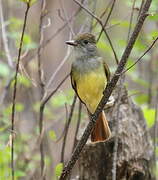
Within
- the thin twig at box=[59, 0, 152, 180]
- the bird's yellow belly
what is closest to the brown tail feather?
the bird's yellow belly

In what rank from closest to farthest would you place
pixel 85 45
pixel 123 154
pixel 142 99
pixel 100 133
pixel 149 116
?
pixel 100 133, pixel 123 154, pixel 85 45, pixel 149 116, pixel 142 99

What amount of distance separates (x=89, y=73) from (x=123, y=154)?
0.57 m

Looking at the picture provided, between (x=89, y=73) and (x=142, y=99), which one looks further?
(x=142, y=99)

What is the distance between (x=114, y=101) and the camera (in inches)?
132

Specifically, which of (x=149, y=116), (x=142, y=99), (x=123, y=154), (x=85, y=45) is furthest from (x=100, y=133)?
(x=142, y=99)

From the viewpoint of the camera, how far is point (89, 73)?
3.28 m

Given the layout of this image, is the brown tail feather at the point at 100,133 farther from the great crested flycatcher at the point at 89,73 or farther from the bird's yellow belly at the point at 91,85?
the bird's yellow belly at the point at 91,85

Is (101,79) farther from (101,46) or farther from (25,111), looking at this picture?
(25,111)

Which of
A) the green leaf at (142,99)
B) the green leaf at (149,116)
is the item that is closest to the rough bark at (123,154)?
the green leaf at (149,116)

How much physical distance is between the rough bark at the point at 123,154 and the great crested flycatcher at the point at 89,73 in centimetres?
13

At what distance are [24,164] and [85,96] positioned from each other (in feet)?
4.34

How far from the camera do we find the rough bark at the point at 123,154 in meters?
3.19

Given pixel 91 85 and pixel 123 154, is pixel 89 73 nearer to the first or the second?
pixel 91 85

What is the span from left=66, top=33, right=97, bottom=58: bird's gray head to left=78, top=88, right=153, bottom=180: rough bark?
1.20ft
